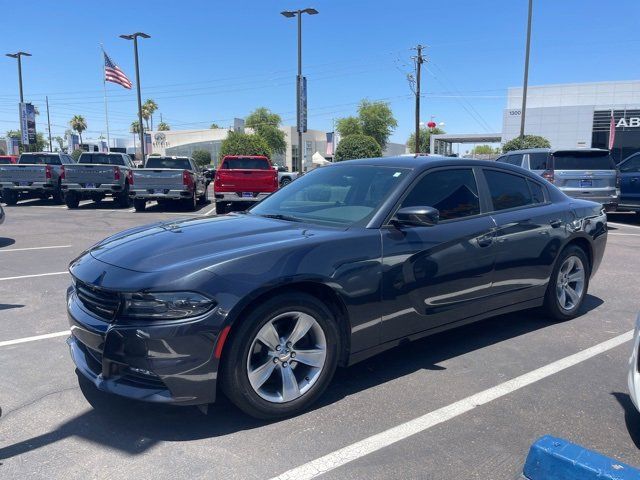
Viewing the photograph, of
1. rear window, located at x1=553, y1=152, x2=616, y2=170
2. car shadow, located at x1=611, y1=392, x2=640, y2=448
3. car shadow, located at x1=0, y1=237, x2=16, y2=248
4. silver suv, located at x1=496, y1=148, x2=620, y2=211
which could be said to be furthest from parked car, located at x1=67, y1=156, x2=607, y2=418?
rear window, located at x1=553, y1=152, x2=616, y2=170

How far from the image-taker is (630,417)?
3.43 metres

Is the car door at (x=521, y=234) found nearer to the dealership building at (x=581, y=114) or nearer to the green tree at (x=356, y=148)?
the green tree at (x=356, y=148)

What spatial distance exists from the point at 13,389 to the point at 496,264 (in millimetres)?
3814

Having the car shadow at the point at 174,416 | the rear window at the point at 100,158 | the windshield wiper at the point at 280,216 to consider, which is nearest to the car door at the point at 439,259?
the car shadow at the point at 174,416

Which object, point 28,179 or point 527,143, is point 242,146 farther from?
point 28,179

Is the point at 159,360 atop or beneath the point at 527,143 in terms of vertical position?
beneath

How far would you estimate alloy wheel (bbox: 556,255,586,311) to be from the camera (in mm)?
5320

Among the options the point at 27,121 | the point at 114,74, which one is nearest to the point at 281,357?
the point at 114,74

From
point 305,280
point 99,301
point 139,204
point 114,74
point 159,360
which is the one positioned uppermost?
point 114,74

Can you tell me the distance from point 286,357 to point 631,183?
13.2 m

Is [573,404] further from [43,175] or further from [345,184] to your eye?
[43,175]

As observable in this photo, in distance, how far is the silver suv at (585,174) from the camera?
41.0ft

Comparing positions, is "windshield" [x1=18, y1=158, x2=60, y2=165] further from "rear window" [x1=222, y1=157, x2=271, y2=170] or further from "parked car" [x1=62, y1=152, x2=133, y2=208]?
"rear window" [x1=222, y1=157, x2=271, y2=170]

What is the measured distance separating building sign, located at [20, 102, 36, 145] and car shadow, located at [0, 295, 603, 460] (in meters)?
37.9
